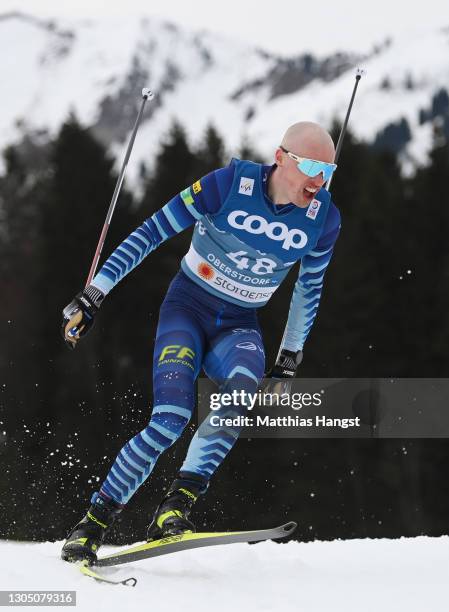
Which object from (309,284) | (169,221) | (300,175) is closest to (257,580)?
(309,284)

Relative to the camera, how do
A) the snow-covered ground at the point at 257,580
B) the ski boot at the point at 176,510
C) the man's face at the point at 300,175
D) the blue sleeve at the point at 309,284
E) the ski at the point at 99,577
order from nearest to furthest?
the snow-covered ground at the point at 257,580
the ski at the point at 99,577
the ski boot at the point at 176,510
the man's face at the point at 300,175
the blue sleeve at the point at 309,284

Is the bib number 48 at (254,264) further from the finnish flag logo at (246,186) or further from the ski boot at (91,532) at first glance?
the ski boot at (91,532)

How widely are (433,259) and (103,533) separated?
72.8 ft

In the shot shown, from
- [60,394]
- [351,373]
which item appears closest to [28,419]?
[60,394]

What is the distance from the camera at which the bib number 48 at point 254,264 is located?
5.05 metres

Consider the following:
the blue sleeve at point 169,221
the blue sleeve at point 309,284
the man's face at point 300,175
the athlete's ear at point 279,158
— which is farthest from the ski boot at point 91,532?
the athlete's ear at point 279,158

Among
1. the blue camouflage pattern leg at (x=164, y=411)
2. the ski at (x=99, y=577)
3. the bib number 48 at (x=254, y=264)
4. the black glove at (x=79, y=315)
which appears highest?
the bib number 48 at (x=254, y=264)

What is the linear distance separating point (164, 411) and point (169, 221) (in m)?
1.10

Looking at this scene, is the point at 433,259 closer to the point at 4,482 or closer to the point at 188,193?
the point at 4,482

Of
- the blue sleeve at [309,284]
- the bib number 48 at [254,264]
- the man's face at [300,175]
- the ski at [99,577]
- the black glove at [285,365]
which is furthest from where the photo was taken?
the black glove at [285,365]

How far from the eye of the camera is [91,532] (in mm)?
4691

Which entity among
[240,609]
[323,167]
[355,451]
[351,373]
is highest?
[351,373]

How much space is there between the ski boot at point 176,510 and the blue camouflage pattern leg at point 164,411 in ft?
0.60

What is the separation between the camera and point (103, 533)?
4.76m
